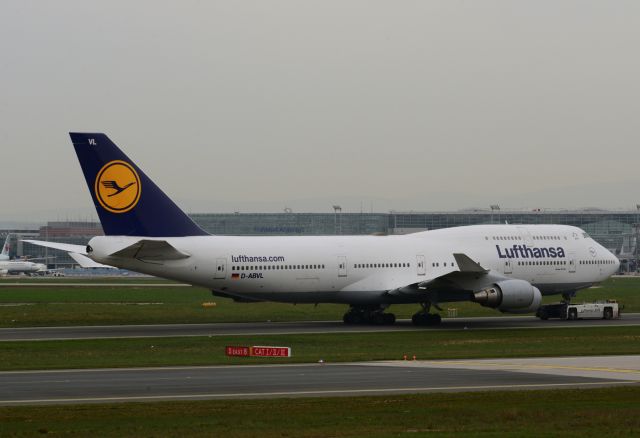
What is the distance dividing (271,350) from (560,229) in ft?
90.8

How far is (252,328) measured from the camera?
2069 inches

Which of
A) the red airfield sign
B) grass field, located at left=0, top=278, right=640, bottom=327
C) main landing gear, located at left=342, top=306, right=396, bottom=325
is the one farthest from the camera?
grass field, located at left=0, top=278, right=640, bottom=327

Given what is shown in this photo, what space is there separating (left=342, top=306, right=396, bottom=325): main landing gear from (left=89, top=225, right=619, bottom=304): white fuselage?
127 cm

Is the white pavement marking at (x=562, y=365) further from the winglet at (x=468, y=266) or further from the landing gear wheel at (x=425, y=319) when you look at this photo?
the landing gear wheel at (x=425, y=319)

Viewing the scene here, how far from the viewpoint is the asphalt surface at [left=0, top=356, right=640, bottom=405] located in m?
27.0

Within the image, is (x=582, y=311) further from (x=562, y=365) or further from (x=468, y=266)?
(x=562, y=365)

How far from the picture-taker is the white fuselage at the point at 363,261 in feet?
168

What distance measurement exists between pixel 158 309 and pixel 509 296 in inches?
1001

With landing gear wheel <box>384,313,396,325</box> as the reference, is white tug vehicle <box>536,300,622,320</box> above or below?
above

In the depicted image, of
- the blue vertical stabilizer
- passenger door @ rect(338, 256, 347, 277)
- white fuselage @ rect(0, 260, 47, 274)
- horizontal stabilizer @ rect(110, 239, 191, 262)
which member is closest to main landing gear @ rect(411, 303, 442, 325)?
passenger door @ rect(338, 256, 347, 277)

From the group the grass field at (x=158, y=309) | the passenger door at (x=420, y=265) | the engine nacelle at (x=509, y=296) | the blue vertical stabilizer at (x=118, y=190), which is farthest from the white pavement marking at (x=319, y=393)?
the grass field at (x=158, y=309)

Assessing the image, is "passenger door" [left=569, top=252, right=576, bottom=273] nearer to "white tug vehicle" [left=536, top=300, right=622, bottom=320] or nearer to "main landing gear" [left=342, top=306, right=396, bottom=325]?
"white tug vehicle" [left=536, top=300, right=622, bottom=320]

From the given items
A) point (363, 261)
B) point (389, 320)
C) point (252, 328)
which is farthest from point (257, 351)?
point (389, 320)

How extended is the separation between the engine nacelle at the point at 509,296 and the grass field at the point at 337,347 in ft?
6.22
